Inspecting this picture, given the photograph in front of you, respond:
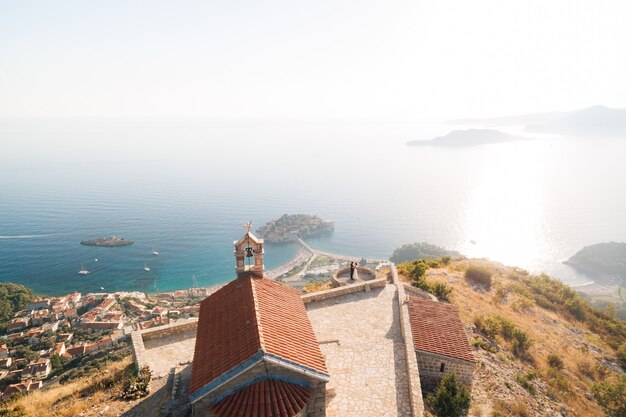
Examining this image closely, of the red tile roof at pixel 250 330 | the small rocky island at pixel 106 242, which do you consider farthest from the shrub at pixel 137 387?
the small rocky island at pixel 106 242

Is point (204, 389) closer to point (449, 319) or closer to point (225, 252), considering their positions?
point (449, 319)

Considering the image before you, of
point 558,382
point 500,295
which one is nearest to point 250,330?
point 558,382

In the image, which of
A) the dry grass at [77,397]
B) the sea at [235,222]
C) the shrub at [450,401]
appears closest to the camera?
the shrub at [450,401]

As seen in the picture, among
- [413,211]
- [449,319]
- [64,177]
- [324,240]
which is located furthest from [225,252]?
[64,177]

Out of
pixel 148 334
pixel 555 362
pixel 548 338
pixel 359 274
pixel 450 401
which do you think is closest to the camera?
pixel 450 401

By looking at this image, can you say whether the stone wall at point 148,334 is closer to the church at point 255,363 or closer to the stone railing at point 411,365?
the church at point 255,363

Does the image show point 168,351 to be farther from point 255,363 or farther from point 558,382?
point 558,382

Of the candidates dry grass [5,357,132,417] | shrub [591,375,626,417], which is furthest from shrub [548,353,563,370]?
dry grass [5,357,132,417]
